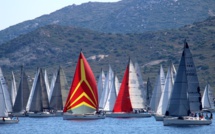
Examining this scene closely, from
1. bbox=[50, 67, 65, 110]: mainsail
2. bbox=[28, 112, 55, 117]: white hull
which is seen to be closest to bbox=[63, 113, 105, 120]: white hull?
bbox=[28, 112, 55, 117]: white hull

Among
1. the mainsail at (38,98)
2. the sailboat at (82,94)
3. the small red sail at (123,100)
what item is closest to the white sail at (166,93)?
the small red sail at (123,100)

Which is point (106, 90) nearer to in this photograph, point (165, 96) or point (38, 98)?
point (38, 98)

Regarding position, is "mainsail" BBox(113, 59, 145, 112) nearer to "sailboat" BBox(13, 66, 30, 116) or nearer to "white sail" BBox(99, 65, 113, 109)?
"white sail" BBox(99, 65, 113, 109)

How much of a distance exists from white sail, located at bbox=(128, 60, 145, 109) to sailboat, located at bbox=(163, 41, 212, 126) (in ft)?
63.9

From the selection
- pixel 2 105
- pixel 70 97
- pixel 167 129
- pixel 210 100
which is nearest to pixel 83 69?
pixel 70 97

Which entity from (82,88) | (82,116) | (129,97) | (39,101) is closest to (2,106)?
(82,88)

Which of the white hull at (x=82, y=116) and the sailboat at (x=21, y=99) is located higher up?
the sailboat at (x=21, y=99)

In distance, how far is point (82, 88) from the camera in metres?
81.1

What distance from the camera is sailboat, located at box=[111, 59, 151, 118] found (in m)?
86.1

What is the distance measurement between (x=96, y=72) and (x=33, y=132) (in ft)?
377

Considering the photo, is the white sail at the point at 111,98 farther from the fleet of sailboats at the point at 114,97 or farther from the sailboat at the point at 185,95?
the sailboat at the point at 185,95

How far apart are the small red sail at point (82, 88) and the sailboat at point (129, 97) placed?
503cm

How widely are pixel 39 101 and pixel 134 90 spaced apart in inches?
509

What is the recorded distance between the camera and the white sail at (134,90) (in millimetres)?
87875
